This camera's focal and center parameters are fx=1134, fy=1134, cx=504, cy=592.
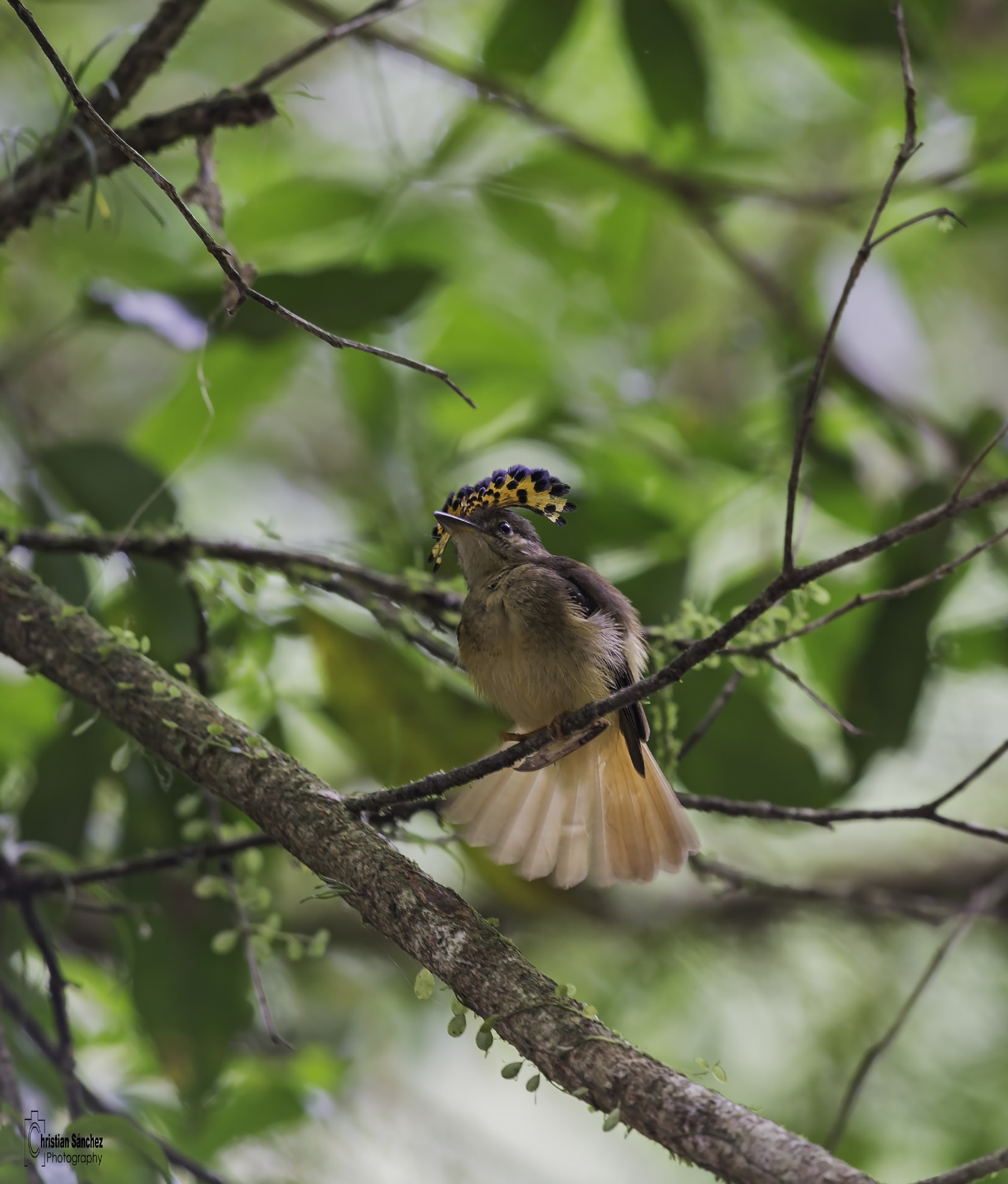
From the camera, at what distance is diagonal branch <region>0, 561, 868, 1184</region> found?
1015 mm

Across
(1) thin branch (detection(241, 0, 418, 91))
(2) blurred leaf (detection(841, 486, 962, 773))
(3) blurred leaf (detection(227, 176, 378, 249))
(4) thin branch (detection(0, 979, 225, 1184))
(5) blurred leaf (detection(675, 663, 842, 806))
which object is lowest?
(4) thin branch (detection(0, 979, 225, 1184))

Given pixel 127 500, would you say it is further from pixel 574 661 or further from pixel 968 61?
pixel 968 61

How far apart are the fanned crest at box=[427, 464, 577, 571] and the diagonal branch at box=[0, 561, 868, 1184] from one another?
0.62 m

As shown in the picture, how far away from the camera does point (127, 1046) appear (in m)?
2.81

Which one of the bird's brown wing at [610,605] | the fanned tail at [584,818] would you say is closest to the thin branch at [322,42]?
the bird's brown wing at [610,605]

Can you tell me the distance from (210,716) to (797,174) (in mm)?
3642

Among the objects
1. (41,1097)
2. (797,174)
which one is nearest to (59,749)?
(41,1097)

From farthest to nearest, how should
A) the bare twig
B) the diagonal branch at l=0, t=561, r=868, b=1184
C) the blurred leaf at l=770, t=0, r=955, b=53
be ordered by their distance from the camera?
the blurred leaf at l=770, t=0, r=955, b=53, the bare twig, the diagonal branch at l=0, t=561, r=868, b=1184

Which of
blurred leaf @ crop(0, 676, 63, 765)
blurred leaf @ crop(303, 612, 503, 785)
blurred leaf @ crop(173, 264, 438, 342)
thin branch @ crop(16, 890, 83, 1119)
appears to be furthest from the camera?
blurred leaf @ crop(0, 676, 63, 765)

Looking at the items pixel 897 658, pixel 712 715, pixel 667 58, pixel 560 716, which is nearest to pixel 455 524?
pixel 560 716

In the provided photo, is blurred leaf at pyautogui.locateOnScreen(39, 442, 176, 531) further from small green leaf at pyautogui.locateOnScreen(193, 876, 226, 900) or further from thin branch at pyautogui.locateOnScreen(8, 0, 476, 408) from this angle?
thin branch at pyautogui.locateOnScreen(8, 0, 476, 408)

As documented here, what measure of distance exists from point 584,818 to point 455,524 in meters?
0.58

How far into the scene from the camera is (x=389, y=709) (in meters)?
2.40

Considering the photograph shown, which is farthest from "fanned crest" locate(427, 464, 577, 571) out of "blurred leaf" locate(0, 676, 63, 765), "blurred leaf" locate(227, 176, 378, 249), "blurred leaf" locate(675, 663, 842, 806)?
"blurred leaf" locate(0, 676, 63, 765)
